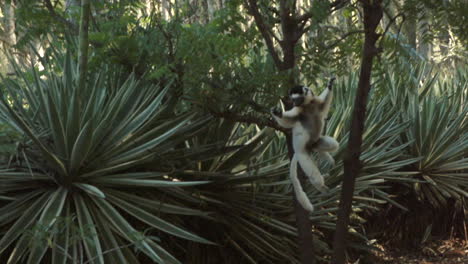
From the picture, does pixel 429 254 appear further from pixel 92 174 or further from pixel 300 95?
pixel 300 95

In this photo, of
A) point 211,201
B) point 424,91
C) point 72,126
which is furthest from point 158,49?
point 424,91

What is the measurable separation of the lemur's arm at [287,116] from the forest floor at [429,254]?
4.53 meters

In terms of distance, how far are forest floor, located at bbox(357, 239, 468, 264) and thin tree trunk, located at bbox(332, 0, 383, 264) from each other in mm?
3385

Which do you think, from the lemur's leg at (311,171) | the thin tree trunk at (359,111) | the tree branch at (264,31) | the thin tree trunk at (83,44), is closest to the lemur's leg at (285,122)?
the lemur's leg at (311,171)

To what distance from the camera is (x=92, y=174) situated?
17.2 feet

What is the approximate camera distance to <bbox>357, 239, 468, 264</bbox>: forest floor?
7906 mm

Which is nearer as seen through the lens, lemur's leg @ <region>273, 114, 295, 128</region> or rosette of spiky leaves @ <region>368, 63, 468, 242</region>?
lemur's leg @ <region>273, 114, 295, 128</region>

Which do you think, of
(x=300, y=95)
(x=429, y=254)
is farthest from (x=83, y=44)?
(x=429, y=254)

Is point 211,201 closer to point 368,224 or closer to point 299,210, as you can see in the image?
point 299,210

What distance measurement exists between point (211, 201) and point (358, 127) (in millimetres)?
Answer: 1655

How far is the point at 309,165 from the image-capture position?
11.6 ft

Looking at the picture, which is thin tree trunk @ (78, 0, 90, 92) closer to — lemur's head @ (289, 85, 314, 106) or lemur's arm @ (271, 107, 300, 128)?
lemur's arm @ (271, 107, 300, 128)

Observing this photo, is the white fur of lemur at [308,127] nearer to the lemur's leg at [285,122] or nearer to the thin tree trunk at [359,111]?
the lemur's leg at [285,122]

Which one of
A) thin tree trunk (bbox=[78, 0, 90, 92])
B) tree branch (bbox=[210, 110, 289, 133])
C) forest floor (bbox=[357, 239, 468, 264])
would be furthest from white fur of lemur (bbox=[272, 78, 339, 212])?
forest floor (bbox=[357, 239, 468, 264])
